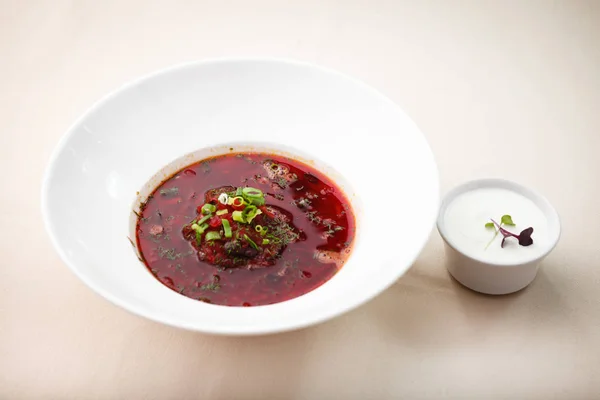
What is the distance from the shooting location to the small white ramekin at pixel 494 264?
3.01 metres

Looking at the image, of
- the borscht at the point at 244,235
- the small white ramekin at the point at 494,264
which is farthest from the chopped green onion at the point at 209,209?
the small white ramekin at the point at 494,264

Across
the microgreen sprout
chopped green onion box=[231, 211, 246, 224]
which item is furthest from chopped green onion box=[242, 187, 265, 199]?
the microgreen sprout

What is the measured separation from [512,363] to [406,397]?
1.57 ft

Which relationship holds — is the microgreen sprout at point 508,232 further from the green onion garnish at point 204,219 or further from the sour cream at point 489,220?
the green onion garnish at point 204,219

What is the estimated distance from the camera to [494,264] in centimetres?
298

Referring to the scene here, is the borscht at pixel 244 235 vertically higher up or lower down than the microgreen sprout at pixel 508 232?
lower down

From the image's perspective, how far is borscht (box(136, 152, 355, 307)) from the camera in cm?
286

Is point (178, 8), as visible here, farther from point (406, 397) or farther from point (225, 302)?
point (406, 397)

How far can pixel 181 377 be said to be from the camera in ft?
9.39

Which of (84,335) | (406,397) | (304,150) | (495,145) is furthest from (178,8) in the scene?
(406,397)

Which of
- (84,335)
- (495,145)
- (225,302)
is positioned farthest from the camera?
(495,145)

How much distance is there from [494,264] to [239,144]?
137 centimetres

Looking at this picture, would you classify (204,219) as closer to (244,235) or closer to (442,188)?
(244,235)

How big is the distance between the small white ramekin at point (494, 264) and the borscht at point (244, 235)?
453 mm
